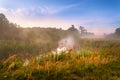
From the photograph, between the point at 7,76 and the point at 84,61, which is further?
the point at 84,61

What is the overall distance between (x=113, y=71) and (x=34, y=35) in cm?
5200

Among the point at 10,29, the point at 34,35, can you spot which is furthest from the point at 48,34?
the point at 10,29

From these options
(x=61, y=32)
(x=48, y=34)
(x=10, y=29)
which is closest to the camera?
(x=10, y=29)

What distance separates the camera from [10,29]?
60.4 meters

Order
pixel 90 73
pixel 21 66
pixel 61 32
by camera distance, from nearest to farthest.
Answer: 1. pixel 90 73
2. pixel 21 66
3. pixel 61 32

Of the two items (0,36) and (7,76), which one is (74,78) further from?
(0,36)

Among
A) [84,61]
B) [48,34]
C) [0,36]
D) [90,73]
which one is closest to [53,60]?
[84,61]

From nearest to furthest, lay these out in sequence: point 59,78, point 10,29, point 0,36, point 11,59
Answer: point 59,78 < point 11,59 < point 0,36 < point 10,29

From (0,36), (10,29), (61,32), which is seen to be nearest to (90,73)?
(0,36)

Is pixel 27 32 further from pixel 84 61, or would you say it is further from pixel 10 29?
pixel 84 61

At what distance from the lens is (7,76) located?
34.0ft

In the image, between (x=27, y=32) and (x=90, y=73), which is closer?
(x=90, y=73)

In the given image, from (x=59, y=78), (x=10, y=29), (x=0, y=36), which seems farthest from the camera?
(x=10, y=29)

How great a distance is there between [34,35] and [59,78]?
52.9 meters
